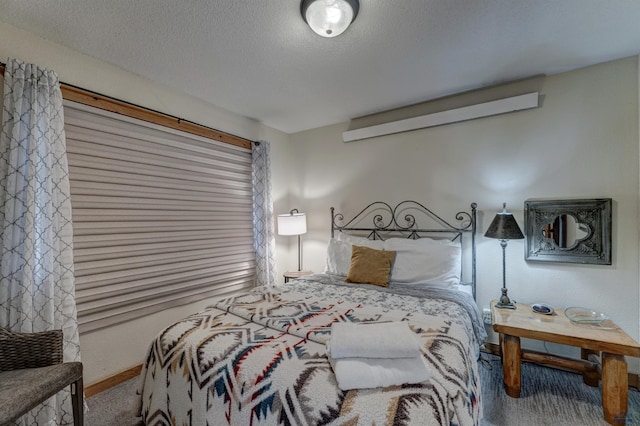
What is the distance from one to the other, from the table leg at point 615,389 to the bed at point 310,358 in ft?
2.25

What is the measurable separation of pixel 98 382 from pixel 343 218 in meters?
2.69

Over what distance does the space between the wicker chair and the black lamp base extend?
2890mm

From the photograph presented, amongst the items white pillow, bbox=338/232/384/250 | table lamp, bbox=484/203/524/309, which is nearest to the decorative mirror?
table lamp, bbox=484/203/524/309

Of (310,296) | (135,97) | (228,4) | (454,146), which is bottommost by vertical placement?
(310,296)

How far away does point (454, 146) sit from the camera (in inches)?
108

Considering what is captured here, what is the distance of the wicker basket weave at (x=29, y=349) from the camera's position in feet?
4.81

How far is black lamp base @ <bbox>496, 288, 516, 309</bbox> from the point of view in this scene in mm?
2258

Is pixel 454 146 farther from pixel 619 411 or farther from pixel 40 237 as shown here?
pixel 40 237

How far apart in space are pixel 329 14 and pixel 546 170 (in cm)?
217

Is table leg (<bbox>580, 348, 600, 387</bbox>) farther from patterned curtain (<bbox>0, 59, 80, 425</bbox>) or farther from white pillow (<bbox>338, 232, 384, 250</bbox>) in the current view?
patterned curtain (<bbox>0, 59, 80, 425</bbox>)

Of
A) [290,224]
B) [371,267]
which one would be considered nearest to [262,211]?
[290,224]

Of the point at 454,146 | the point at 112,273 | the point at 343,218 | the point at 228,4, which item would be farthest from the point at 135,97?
the point at 454,146

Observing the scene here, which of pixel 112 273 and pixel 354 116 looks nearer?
pixel 112 273

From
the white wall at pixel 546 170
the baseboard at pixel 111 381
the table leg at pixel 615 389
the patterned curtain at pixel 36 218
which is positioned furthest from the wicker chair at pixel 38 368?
the table leg at pixel 615 389
